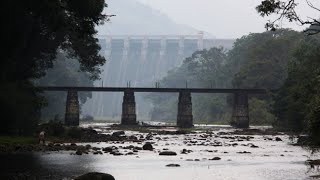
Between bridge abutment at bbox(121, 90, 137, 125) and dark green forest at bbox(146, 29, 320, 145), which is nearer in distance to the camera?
dark green forest at bbox(146, 29, 320, 145)

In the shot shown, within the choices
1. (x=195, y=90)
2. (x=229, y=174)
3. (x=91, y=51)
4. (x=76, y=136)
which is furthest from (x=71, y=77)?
(x=229, y=174)

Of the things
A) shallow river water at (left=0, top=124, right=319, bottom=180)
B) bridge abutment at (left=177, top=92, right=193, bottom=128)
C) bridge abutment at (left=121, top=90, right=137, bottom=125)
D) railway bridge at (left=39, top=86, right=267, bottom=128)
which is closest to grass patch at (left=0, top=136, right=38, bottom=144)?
shallow river water at (left=0, top=124, right=319, bottom=180)

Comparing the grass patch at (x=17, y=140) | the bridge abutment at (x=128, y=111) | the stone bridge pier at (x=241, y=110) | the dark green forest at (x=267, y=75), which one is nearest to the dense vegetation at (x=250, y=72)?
the dark green forest at (x=267, y=75)

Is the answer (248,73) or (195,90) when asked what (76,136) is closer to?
(195,90)

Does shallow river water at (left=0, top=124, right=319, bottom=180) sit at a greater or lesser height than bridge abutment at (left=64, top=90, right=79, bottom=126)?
lesser

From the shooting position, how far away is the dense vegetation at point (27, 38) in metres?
47.1

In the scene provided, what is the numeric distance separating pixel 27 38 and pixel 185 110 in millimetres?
62571

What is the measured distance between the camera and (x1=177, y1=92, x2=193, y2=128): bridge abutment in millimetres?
116625

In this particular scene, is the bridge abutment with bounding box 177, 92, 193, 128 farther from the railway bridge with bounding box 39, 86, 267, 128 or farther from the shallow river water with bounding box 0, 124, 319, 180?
the shallow river water with bounding box 0, 124, 319, 180

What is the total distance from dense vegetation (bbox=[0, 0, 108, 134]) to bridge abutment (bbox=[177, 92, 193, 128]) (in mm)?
51696

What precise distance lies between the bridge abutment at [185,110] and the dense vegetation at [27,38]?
170 feet

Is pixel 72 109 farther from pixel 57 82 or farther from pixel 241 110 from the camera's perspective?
pixel 241 110

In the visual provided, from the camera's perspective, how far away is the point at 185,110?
4631 inches

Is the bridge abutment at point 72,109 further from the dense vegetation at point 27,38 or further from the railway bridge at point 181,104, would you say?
the dense vegetation at point 27,38
